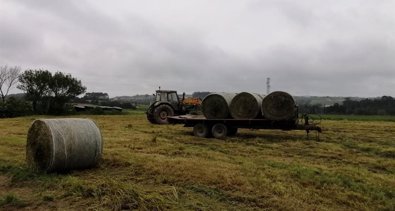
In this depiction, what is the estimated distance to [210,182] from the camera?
27.4 feet

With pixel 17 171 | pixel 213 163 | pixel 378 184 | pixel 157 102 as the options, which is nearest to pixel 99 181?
pixel 17 171

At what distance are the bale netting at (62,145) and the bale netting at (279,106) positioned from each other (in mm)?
8466

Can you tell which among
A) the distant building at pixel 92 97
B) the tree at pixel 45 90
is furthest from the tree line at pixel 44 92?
the distant building at pixel 92 97

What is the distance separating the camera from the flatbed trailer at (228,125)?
676 inches

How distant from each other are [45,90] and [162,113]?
62.3 ft

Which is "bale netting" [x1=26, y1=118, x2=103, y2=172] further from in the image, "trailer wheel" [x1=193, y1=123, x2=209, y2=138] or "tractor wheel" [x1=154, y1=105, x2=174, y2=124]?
"tractor wheel" [x1=154, y1=105, x2=174, y2=124]

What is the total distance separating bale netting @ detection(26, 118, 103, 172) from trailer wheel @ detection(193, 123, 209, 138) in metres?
8.60

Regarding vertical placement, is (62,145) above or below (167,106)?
below

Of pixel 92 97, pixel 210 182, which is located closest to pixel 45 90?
pixel 92 97

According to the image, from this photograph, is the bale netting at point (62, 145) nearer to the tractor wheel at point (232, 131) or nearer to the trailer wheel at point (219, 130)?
the trailer wheel at point (219, 130)

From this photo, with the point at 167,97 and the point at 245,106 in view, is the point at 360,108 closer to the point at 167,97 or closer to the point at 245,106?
the point at 167,97

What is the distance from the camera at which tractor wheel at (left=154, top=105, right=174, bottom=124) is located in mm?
25797

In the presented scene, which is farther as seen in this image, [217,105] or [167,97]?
[167,97]

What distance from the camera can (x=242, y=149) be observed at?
546 inches
